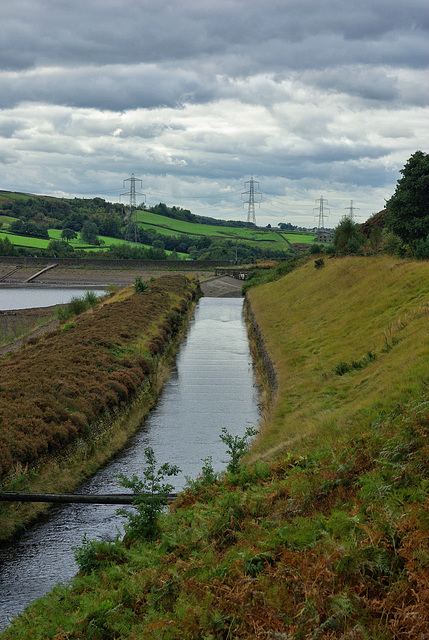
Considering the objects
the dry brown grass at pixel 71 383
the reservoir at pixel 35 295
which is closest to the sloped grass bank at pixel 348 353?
the dry brown grass at pixel 71 383

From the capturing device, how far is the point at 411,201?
4462cm

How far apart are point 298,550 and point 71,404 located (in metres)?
15.3

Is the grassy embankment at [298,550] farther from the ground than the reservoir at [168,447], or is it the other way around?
the grassy embankment at [298,550]

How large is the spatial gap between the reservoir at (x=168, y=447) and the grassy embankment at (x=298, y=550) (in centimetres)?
218

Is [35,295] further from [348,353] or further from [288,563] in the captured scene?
[288,563]

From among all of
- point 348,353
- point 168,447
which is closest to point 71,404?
point 168,447

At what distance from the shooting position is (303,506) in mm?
8906

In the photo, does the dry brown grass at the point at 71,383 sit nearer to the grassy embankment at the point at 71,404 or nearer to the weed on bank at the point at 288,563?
the grassy embankment at the point at 71,404

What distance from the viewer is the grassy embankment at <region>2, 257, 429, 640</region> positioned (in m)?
6.02

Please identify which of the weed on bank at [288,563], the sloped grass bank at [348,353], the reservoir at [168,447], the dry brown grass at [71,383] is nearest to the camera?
the weed on bank at [288,563]

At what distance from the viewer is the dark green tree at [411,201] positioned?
44000mm

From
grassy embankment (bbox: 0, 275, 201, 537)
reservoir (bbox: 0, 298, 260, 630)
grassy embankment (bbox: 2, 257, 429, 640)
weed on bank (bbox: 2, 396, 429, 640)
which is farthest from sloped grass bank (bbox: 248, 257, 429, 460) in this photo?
grassy embankment (bbox: 0, 275, 201, 537)

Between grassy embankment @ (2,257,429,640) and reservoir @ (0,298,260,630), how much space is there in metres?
2.18

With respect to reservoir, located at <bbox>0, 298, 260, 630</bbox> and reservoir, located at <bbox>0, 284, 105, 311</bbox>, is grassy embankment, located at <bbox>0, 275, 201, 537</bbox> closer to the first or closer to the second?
reservoir, located at <bbox>0, 298, 260, 630</bbox>
